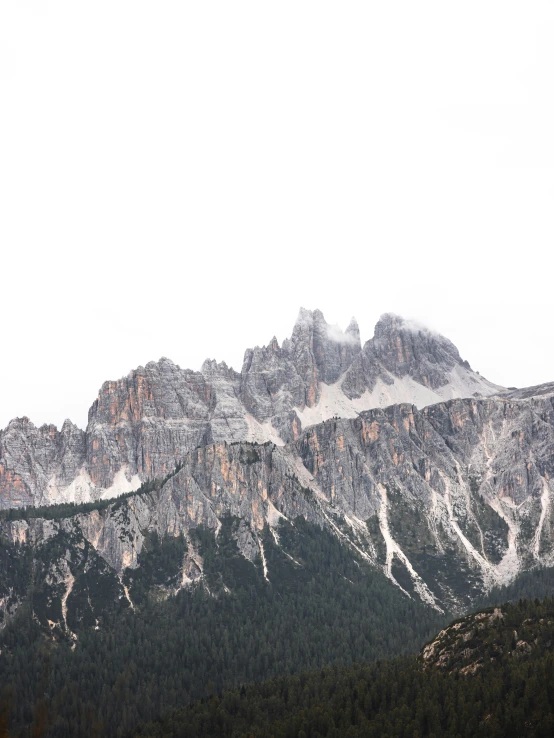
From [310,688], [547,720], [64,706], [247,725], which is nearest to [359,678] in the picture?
[310,688]

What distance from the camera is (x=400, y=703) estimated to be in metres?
137

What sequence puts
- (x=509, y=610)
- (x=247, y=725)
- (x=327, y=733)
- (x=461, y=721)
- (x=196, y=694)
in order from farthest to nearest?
(x=196, y=694), (x=509, y=610), (x=247, y=725), (x=327, y=733), (x=461, y=721)

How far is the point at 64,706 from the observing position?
7072 inches

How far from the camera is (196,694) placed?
641 feet

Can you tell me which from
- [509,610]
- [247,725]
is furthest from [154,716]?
[509,610]

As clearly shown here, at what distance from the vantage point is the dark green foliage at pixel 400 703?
119 meters

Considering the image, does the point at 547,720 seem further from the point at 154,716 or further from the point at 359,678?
the point at 154,716

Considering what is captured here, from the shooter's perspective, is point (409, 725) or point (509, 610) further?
point (509, 610)

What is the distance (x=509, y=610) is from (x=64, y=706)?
11982cm

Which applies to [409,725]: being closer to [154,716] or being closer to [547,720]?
[547,720]

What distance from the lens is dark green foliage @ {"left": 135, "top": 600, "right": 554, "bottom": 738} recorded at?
4670 inches

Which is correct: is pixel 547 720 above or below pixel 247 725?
above

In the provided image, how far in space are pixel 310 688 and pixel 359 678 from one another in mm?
12704

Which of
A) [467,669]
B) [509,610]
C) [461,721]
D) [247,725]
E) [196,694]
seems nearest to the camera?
[461,721]
